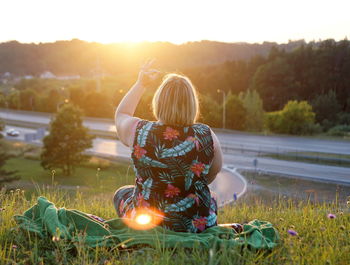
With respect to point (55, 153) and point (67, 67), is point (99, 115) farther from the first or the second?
point (67, 67)

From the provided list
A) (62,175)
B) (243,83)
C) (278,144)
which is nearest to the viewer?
(62,175)

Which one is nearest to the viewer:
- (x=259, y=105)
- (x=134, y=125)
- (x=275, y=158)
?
(x=134, y=125)

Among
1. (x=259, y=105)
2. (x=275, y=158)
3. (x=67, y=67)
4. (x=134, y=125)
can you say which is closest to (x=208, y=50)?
(x=67, y=67)

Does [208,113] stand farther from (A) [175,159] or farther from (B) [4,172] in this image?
(B) [4,172]

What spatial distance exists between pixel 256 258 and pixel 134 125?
1210 millimetres

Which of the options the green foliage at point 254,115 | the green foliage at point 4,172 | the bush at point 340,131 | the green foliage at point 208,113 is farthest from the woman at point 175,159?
the green foliage at point 254,115

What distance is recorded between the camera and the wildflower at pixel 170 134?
2.59m

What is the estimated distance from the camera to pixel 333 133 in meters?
34.8

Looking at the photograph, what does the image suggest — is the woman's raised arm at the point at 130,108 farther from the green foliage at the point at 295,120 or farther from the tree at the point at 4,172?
the green foliage at the point at 295,120

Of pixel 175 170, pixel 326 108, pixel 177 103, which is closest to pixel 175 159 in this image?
pixel 175 170

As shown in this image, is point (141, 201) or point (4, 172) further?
point (4, 172)

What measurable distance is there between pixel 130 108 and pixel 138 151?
454mm

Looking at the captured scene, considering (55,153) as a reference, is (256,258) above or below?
above

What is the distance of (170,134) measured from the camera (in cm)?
260
